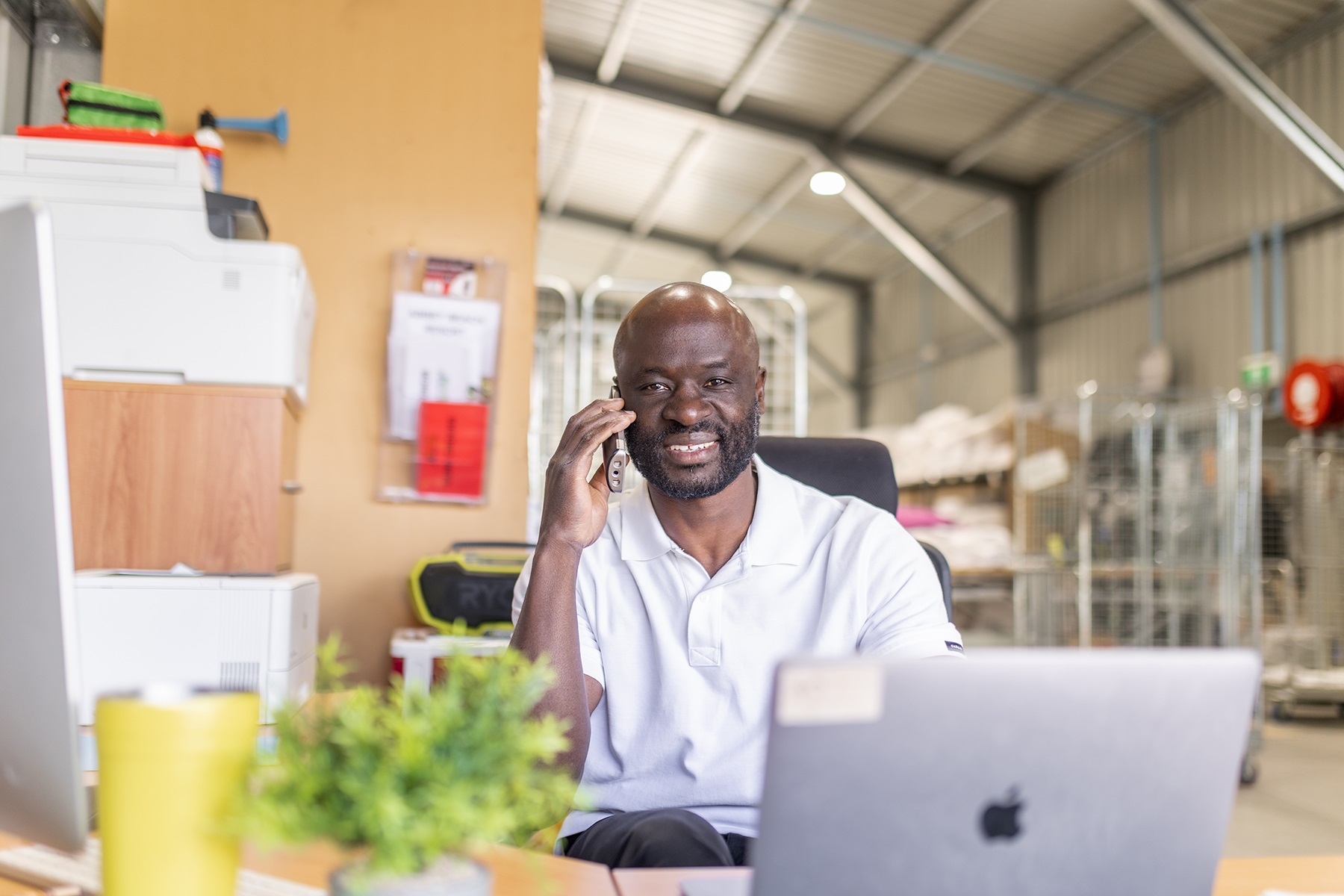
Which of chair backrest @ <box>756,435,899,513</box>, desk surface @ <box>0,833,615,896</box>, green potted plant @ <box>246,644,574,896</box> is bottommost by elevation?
desk surface @ <box>0,833,615,896</box>

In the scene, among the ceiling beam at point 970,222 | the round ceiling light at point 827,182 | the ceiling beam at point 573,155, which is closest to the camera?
the round ceiling light at point 827,182

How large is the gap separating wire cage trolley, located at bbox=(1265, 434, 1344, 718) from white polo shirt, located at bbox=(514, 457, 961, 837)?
554cm

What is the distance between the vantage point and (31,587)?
71 centimetres

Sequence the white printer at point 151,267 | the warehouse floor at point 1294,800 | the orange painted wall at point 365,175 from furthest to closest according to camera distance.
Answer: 1. the warehouse floor at point 1294,800
2. the orange painted wall at point 365,175
3. the white printer at point 151,267

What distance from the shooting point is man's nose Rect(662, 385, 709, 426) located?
5.49 ft

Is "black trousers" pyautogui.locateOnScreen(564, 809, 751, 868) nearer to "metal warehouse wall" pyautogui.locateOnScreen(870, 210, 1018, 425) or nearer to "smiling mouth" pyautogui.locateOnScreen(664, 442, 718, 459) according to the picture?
"smiling mouth" pyautogui.locateOnScreen(664, 442, 718, 459)

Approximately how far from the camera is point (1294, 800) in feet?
14.6

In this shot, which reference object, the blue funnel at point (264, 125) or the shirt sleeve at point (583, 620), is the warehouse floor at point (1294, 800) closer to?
the shirt sleeve at point (583, 620)

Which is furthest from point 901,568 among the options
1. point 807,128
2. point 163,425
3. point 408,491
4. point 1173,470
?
point 807,128

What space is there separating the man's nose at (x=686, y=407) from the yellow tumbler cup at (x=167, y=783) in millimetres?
1065

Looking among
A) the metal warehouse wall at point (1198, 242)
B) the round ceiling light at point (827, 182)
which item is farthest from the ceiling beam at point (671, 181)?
the metal warehouse wall at point (1198, 242)

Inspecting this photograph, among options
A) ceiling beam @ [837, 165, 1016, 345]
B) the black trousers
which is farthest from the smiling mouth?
ceiling beam @ [837, 165, 1016, 345]

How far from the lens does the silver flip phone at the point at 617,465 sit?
166 cm

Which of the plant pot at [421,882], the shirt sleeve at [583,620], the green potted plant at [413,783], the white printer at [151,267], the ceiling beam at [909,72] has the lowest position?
the shirt sleeve at [583,620]
